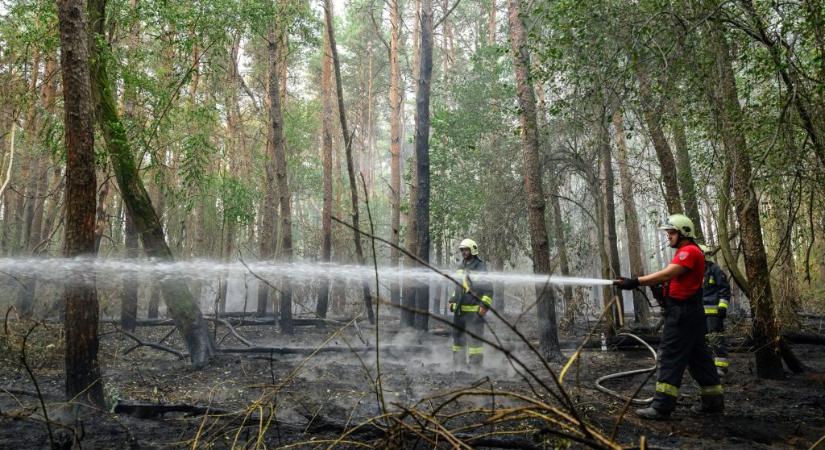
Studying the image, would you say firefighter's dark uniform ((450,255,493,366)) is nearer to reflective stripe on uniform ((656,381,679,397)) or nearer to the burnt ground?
the burnt ground

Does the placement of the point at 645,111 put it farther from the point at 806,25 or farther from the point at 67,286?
the point at 67,286

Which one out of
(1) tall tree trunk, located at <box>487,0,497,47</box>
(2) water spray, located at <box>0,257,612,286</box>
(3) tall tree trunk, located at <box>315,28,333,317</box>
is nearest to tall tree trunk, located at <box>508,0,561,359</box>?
(2) water spray, located at <box>0,257,612,286</box>

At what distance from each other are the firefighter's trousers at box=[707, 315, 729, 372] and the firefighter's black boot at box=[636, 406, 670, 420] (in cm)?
265

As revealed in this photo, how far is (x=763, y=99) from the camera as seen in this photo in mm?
6395

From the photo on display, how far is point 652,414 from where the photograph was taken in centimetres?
521

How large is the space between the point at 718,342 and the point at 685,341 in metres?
2.72

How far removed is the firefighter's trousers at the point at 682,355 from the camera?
204 inches

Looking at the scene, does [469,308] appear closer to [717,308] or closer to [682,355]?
[682,355]

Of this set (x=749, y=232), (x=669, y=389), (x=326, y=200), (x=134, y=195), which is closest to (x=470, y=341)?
(x=669, y=389)

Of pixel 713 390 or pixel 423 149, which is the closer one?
pixel 713 390

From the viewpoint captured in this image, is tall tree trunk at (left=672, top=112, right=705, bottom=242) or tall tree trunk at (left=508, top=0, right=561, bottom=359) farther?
tall tree trunk at (left=672, top=112, right=705, bottom=242)

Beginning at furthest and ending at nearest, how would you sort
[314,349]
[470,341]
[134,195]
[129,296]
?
1. [129,296]
2. [314,349]
3. [470,341]
4. [134,195]

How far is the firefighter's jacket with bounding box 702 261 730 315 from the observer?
7660 mm

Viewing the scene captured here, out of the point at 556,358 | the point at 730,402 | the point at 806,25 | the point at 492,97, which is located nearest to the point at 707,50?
the point at 806,25
